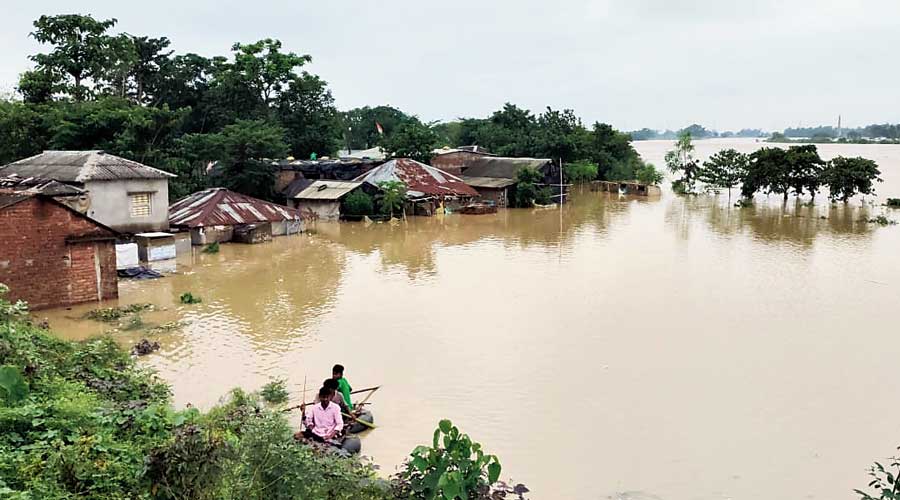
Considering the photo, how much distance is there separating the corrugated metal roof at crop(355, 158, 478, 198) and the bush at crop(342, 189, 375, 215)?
1101mm

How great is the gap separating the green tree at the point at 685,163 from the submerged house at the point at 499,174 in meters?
10.9

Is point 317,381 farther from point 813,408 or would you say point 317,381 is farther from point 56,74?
point 56,74

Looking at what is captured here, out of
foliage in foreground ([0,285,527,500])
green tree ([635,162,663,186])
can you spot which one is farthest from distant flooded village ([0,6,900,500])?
green tree ([635,162,663,186])

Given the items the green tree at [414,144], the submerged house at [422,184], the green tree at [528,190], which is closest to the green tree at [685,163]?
the green tree at [528,190]

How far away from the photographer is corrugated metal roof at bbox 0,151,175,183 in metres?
18.5

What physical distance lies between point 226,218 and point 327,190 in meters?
7.46

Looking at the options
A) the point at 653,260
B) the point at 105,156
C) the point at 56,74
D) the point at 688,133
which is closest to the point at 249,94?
the point at 56,74

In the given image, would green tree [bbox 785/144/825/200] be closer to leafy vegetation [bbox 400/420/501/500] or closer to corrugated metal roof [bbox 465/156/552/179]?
corrugated metal roof [bbox 465/156/552/179]

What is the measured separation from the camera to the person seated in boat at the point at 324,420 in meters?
7.66

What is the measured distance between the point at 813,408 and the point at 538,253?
41.6ft

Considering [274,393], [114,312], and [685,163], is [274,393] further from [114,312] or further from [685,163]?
[685,163]

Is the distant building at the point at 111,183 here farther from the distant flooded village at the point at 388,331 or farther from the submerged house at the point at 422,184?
the submerged house at the point at 422,184

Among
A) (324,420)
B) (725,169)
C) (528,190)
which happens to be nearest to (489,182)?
(528,190)

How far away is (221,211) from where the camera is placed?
22.7m
